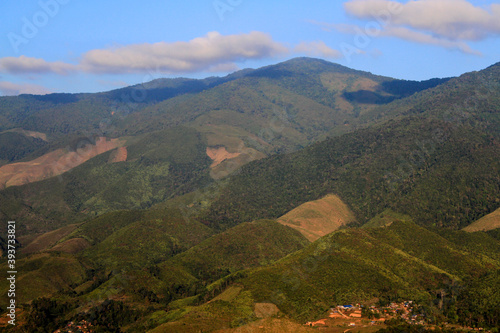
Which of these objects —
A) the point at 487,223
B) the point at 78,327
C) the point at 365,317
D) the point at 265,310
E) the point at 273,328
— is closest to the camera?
the point at 273,328

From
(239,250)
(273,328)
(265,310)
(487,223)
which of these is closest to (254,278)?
(265,310)

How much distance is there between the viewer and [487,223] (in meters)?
175

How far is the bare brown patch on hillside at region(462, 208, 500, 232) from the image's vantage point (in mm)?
171125

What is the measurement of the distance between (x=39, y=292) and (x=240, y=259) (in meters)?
64.3

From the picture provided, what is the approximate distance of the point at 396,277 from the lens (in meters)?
120

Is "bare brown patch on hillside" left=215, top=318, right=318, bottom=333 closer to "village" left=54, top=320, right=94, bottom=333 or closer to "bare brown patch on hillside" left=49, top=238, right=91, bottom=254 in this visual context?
"village" left=54, top=320, right=94, bottom=333

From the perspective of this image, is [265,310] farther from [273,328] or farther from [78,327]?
[78,327]

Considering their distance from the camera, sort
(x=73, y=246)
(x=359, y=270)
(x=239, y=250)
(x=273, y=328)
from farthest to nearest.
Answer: (x=73, y=246), (x=239, y=250), (x=359, y=270), (x=273, y=328)

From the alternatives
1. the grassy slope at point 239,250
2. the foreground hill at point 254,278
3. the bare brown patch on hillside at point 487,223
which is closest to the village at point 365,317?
the foreground hill at point 254,278

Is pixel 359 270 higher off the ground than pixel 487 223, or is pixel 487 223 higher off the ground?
pixel 487 223

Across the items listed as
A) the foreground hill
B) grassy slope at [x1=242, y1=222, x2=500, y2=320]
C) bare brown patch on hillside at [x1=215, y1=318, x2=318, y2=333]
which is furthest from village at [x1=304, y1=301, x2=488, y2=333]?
bare brown patch on hillside at [x1=215, y1=318, x2=318, y2=333]

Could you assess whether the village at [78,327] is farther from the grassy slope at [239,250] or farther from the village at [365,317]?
the grassy slope at [239,250]

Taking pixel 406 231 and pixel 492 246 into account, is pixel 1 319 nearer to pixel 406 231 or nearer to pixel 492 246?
pixel 406 231

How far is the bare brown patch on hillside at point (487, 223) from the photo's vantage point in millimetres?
171125
